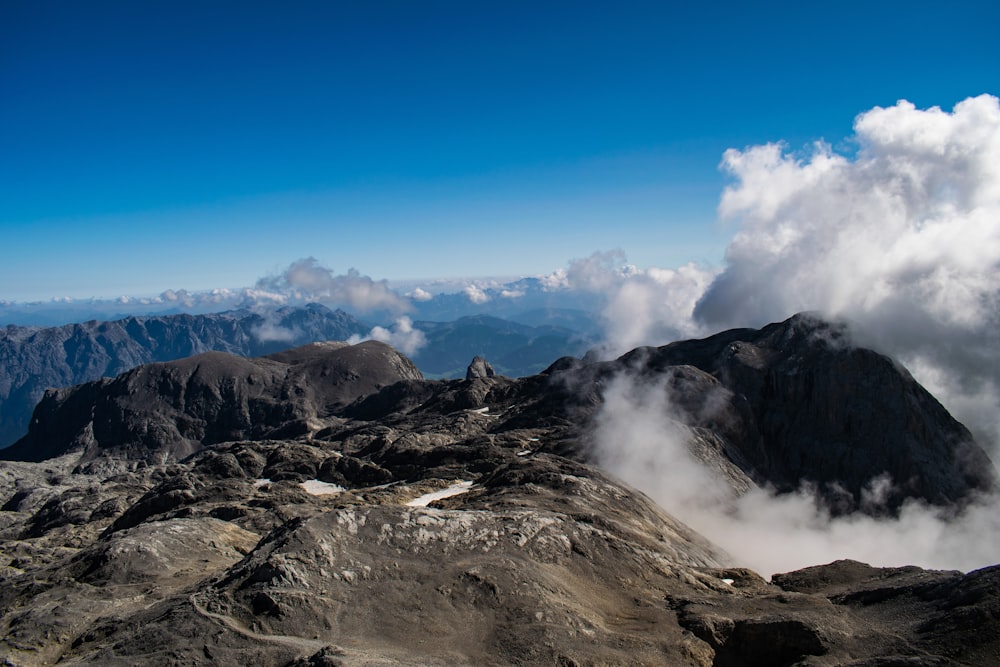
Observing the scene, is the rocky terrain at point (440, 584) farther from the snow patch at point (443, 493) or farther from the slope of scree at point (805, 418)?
the slope of scree at point (805, 418)

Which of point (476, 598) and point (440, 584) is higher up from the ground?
point (440, 584)

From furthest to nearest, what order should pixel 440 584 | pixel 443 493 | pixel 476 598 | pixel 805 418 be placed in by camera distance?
pixel 805 418 → pixel 443 493 → pixel 440 584 → pixel 476 598

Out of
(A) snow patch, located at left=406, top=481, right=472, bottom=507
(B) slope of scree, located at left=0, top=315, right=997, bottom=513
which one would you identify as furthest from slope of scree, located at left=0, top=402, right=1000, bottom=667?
(B) slope of scree, located at left=0, top=315, right=997, bottom=513

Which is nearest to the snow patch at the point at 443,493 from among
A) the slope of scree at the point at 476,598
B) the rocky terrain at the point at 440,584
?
the rocky terrain at the point at 440,584

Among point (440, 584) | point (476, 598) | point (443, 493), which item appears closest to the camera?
point (476, 598)

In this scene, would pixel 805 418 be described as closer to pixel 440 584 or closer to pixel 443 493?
pixel 443 493

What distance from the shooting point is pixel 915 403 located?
14112 centimetres

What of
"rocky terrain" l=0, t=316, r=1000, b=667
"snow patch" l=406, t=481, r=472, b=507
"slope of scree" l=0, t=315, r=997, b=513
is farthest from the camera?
"slope of scree" l=0, t=315, r=997, b=513

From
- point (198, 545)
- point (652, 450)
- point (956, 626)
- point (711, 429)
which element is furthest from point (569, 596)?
point (711, 429)

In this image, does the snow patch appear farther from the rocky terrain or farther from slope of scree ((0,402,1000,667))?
slope of scree ((0,402,1000,667))

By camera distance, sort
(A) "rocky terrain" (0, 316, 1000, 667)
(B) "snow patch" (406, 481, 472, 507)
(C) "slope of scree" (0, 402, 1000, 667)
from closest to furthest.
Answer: (C) "slope of scree" (0, 402, 1000, 667)
(A) "rocky terrain" (0, 316, 1000, 667)
(B) "snow patch" (406, 481, 472, 507)

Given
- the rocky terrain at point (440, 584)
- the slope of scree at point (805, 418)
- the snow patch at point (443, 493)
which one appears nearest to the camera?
the rocky terrain at point (440, 584)

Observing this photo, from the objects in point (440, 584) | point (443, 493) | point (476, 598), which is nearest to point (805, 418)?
point (443, 493)

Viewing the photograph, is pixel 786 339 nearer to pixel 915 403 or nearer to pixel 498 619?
pixel 915 403
